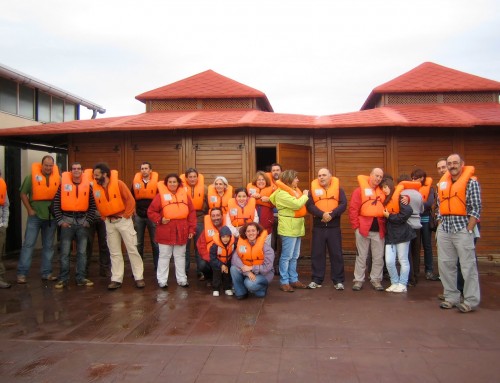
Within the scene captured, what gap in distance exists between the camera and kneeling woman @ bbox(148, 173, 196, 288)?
6469 millimetres

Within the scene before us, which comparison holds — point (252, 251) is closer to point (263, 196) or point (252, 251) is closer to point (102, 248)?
point (263, 196)

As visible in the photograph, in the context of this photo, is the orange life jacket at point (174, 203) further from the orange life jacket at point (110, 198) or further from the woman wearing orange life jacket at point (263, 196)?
the woman wearing orange life jacket at point (263, 196)

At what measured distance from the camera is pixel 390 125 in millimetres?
8242

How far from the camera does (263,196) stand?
7.17 m

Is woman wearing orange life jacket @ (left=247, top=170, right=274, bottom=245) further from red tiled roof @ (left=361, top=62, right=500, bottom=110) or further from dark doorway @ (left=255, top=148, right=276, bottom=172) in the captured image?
dark doorway @ (left=255, top=148, right=276, bottom=172)

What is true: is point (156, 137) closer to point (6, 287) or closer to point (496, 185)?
point (6, 287)

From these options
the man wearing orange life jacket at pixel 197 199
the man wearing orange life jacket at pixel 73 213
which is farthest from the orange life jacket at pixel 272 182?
the man wearing orange life jacket at pixel 73 213

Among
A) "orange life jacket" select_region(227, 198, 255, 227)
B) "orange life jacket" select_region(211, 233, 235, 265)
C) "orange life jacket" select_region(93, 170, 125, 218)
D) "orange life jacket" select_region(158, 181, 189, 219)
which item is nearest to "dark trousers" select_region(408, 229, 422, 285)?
"orange life jacket" select_region(227, 198, 255, 227)

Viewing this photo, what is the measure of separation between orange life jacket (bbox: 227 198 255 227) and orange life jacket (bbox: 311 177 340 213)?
0.94 meters

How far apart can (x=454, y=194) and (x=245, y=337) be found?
10.00ft

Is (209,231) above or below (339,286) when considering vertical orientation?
above

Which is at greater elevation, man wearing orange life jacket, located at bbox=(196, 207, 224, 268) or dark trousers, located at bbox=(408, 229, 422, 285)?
man wearing orange life jacket, located at bbox=(196, 207, 224, 268)

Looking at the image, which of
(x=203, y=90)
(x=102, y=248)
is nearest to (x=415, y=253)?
(x=102, y=248)

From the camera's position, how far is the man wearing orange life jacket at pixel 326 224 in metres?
6.36
